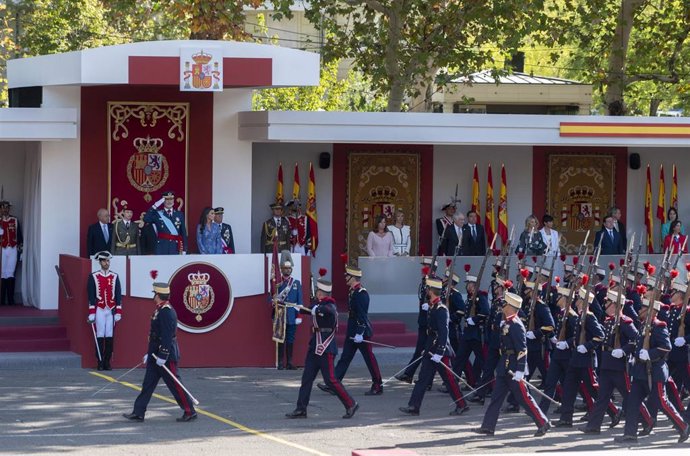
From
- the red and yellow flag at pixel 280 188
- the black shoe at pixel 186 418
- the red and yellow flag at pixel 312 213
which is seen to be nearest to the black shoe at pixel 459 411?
the black shoe at pixel 186 418

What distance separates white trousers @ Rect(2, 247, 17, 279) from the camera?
21219 millimetres

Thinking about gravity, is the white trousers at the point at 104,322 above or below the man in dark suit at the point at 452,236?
below

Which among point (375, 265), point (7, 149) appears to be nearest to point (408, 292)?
point (375, 265)

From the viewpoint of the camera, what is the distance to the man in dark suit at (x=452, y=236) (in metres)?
22.8

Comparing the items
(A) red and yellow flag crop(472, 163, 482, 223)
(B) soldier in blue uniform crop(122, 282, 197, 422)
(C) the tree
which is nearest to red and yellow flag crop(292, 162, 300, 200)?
(A) red and yellow flag crop(472, 163, 482, 223)

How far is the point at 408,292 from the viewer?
70.5 ft

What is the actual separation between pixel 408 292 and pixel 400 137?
2457 millimetres

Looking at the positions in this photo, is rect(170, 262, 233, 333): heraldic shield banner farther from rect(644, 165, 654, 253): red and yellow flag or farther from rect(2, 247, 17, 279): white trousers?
rect(644, 165, 654, 253): red and yellow flag

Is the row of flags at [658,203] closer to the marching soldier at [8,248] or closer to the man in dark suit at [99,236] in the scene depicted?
the man in dark suit at [99,236]

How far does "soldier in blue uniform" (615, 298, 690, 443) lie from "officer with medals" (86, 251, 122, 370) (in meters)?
7.19

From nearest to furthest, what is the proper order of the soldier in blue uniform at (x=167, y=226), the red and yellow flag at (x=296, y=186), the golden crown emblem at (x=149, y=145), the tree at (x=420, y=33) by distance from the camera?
the soldier in blue uniform at (x=167, y=226), the golden crown emblem at (x=149, y=145), the red and yellow flag at (x=296, y=186), the tree at (x=420, y=33)

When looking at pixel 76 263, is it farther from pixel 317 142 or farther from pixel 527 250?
pixel 527 250

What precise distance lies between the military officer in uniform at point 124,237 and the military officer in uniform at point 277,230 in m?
2.42

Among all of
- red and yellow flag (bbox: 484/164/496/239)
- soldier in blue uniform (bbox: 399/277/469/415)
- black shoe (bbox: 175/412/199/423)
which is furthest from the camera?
red and yellow flag (bbox: 484/164/496/239)
